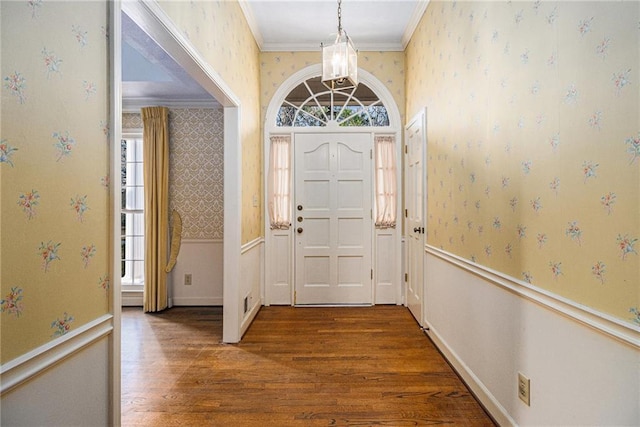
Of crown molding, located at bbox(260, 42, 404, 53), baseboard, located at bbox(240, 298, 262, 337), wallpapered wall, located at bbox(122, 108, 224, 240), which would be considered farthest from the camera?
wallpapered wall, located at bbox(122, 108, 224, 240)

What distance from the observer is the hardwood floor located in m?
1.90

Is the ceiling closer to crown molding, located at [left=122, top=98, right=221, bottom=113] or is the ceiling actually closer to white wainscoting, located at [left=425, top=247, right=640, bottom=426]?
crown molding, located at [left=122, top=98, right=221, bottom=113]

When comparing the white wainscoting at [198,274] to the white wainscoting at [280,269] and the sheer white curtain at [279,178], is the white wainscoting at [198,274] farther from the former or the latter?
the sheer white curtain at [279,178]

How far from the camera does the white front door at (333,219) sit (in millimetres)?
3967

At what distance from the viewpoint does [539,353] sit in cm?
146

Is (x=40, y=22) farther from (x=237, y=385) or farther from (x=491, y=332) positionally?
(x=491, y=332)

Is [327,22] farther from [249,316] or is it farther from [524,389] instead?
[524,389]

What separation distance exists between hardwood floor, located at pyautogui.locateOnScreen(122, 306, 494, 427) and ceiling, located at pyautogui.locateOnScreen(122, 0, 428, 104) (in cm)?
237

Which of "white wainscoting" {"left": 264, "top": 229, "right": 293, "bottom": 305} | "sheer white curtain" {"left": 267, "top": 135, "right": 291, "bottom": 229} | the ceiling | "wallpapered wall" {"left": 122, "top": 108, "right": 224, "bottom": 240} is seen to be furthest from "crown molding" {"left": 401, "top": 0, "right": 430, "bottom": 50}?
"white wainscoting" {"left": 264, "top": 229, "right": 293, "bottom": 305}

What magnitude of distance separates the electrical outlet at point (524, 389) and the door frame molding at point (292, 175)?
2363 millimetres

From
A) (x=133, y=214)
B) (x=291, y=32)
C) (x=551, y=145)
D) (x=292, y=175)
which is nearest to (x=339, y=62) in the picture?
(x=551, y=145)

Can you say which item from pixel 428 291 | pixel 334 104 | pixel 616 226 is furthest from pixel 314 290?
pixel 616 226

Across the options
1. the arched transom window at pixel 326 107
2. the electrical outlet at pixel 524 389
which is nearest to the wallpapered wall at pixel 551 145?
the electrical outlet at pixel 524 389

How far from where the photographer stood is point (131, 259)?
4.16 meters
